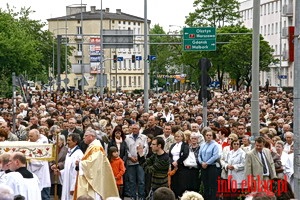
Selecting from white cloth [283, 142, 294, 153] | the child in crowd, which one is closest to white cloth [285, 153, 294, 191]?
white cloth [283, 142, 294, 153]

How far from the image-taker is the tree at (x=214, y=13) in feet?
340

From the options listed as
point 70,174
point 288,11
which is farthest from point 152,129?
point 288,11

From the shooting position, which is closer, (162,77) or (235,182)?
(235,182)

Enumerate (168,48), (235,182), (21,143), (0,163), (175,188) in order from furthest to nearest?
(168,48) → (175,188) → (235,182) → (21,143) → (0,163)

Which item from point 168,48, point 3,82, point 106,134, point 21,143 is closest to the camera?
point 21,143

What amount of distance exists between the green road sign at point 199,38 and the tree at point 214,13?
45.2 m

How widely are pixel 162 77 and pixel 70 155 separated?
123m

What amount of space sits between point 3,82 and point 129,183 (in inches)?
1357

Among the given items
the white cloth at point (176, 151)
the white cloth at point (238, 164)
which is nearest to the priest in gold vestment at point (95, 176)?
the white cloth at point (238, 164)

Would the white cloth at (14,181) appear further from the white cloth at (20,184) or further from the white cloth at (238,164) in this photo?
Answer: the white cloth at (238,164)

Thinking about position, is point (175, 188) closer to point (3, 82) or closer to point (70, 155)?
point (70, 155)

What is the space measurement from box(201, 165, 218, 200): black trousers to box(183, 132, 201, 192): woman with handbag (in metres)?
0.25

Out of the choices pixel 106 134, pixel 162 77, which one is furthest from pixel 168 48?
pixel 106 134

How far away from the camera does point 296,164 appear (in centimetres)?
1584
